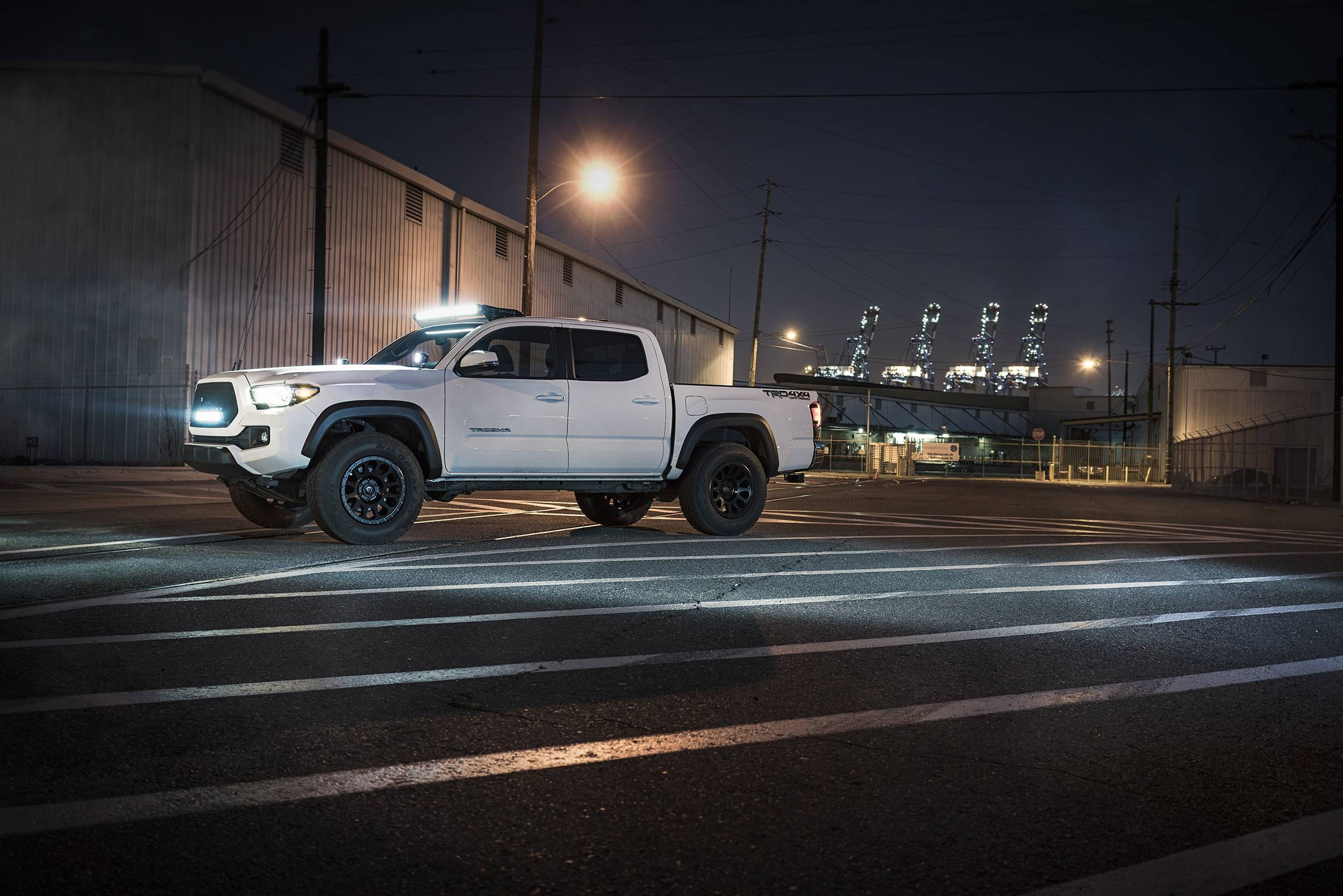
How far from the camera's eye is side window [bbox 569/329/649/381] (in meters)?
10.8

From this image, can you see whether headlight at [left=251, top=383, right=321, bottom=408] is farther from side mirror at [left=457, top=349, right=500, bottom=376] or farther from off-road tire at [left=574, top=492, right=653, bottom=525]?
off-road tire at [left=574, top=492, right=653, bottom=525]

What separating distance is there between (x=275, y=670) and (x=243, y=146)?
2639 cm

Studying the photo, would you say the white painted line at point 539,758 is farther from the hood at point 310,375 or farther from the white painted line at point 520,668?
the hood at point 310,375

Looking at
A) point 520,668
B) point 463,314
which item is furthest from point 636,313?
point 520,668

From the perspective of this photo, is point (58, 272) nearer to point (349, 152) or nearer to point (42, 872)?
point (349, 152)

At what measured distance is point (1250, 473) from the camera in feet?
Answer: 125

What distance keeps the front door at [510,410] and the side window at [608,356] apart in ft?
0.85

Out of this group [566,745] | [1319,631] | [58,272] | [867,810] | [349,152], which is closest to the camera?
[867,810]

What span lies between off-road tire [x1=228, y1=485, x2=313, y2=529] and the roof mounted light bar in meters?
2.41

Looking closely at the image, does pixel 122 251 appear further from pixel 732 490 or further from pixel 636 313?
pixel 636 313

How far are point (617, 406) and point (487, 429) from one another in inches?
55.7

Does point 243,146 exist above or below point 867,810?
above

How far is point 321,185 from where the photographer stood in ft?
86.8

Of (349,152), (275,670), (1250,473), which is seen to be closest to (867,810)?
(275,670)
